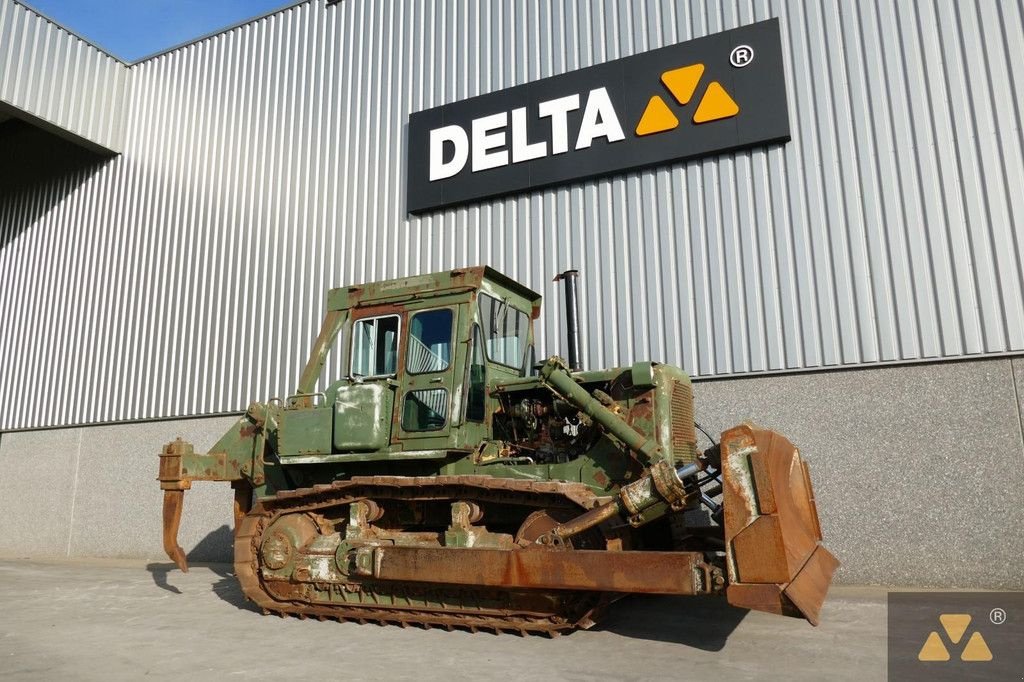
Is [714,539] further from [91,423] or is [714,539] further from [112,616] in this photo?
[91,423]

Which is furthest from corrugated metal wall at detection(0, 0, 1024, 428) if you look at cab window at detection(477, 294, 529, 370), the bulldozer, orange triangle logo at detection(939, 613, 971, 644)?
orange triangle logo at detection(939, 613, 971, 644)

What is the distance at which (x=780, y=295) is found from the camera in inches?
347

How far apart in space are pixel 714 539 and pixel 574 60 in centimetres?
746

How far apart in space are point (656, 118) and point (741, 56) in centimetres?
136

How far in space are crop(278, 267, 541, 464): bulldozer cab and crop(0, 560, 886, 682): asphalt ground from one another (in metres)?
1.60

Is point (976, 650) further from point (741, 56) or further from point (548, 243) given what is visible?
point (741, 56)

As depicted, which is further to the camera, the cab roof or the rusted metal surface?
the cab roof

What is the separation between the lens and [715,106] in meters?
9.55

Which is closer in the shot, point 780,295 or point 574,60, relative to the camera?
point 780,295

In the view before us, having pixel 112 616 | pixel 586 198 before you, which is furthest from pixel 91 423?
pixel 586 198

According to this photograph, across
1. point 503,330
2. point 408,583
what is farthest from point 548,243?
point 408,583

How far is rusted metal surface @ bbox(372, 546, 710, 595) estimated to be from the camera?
4.78 m

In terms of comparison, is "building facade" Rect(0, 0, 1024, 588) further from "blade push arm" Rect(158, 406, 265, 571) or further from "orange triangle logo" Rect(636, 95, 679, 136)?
"blade push arm" Rect(158, 406, 265, 571)

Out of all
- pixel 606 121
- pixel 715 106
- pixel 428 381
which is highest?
pixel 606 121
